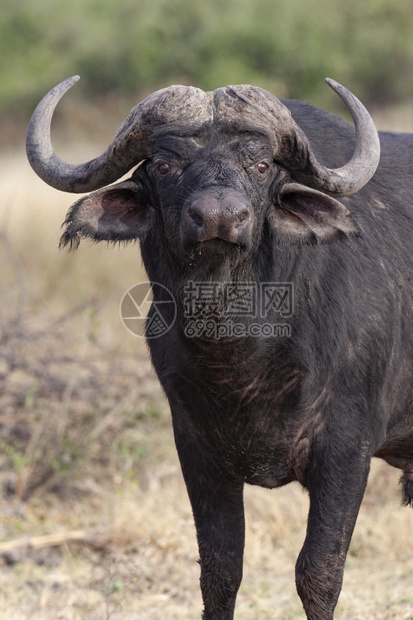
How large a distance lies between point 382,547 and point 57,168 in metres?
3.79

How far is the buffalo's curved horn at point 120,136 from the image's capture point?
13.2 feet

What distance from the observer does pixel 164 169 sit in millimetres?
4059

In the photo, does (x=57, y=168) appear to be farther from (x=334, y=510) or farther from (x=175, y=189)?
(x=334, y=510)

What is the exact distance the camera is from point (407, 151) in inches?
197

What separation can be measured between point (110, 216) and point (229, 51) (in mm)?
26781

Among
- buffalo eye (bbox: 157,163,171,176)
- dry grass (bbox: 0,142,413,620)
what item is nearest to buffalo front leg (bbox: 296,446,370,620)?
dry grass (bbox: 0,142,413,620)

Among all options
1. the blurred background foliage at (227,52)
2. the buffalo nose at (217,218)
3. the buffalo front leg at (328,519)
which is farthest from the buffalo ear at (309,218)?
the blurred background foliage at (227,52)

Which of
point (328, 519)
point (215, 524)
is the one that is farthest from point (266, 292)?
point (215, 524)

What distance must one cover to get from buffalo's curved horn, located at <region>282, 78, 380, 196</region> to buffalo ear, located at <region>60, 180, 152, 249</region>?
0.65 metres

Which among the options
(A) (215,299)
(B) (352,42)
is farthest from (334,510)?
(B) (352,42)

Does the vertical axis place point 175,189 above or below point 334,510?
above

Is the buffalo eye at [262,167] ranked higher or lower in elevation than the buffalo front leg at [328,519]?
higher

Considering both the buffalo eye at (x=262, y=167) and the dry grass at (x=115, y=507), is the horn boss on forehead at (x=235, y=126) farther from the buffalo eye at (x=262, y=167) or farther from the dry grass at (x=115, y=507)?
the dry grass at (x=115, y=507)

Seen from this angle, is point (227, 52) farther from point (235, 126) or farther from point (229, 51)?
point (235, 126)
